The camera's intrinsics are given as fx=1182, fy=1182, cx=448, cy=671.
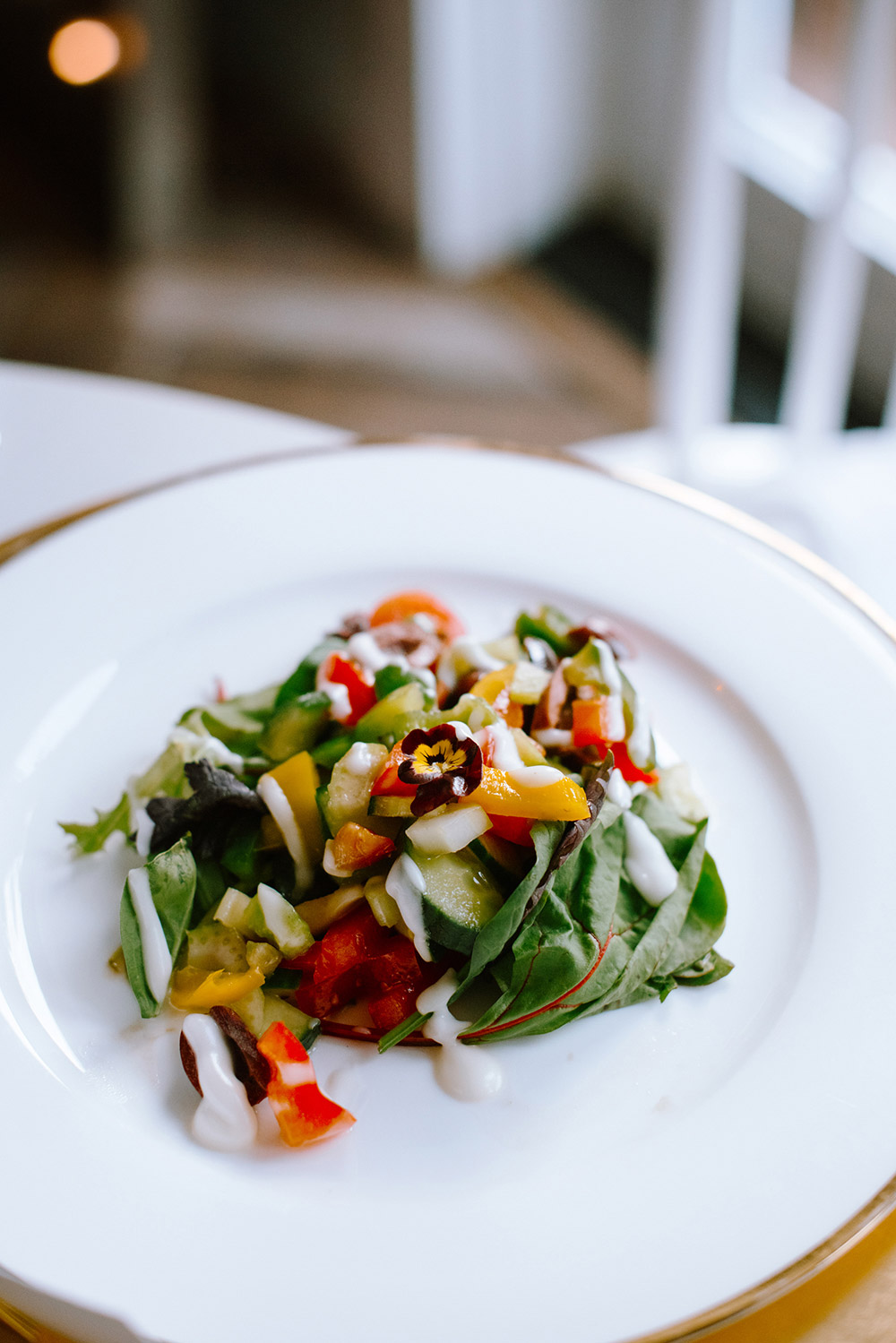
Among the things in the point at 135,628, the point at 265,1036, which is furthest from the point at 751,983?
the point at 135,628

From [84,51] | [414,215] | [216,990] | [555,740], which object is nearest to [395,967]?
[216,990]

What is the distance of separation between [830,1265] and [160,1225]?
0.44 metres

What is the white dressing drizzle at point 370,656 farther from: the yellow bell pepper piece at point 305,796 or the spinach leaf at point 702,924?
the spinach leaf at point 702,924

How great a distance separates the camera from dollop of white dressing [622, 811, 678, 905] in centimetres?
96

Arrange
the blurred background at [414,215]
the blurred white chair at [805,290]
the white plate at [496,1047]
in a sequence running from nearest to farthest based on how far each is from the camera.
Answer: the white plate at [496,1047] < the blurred white chair at [805,290] < the blurred background at [414,215]

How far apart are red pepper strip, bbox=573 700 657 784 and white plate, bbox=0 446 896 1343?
0.29 feet

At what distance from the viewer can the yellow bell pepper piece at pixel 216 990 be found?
2.89 feet

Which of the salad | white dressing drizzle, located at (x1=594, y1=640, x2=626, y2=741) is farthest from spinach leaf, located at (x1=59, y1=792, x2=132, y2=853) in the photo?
white dressing drizzle, located at (x1=594, y1=640, x2=626, y2=741)

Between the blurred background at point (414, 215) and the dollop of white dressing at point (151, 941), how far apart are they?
2.43 m

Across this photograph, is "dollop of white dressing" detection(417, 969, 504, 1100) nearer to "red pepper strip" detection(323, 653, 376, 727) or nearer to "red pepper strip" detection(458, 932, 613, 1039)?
"red pepper strip" detection(458, 932, 613, 1039)

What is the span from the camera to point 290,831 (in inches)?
37.3

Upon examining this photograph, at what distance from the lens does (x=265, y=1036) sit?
2.75 ft

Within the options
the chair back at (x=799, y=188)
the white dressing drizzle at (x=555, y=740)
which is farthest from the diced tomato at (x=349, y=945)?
the chair back at (x=799, y=188)

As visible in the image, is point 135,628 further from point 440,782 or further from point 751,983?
point 751,983
